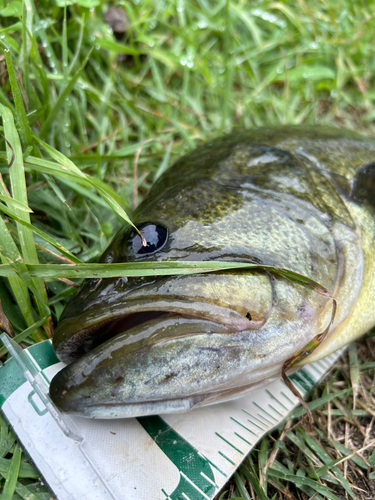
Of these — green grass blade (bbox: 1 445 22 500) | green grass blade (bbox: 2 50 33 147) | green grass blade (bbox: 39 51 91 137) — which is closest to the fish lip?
green grass blade (bbox: 1 445 22 500)

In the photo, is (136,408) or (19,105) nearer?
(136,408)

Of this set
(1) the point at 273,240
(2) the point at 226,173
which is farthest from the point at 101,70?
(1) the point at 273,240

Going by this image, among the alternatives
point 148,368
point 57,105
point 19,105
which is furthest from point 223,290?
point 57,105

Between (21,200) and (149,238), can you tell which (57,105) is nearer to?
(21,200)

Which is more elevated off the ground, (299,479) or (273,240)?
(273,240)

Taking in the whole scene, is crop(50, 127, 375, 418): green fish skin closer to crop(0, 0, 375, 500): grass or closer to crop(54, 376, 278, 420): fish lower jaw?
crop(54, 376, 278, 420): fish lower jaw

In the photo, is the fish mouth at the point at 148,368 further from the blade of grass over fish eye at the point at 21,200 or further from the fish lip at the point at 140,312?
the blade of grass over fish eye at the point at 21,200

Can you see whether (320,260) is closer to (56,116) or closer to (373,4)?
(56,116)
